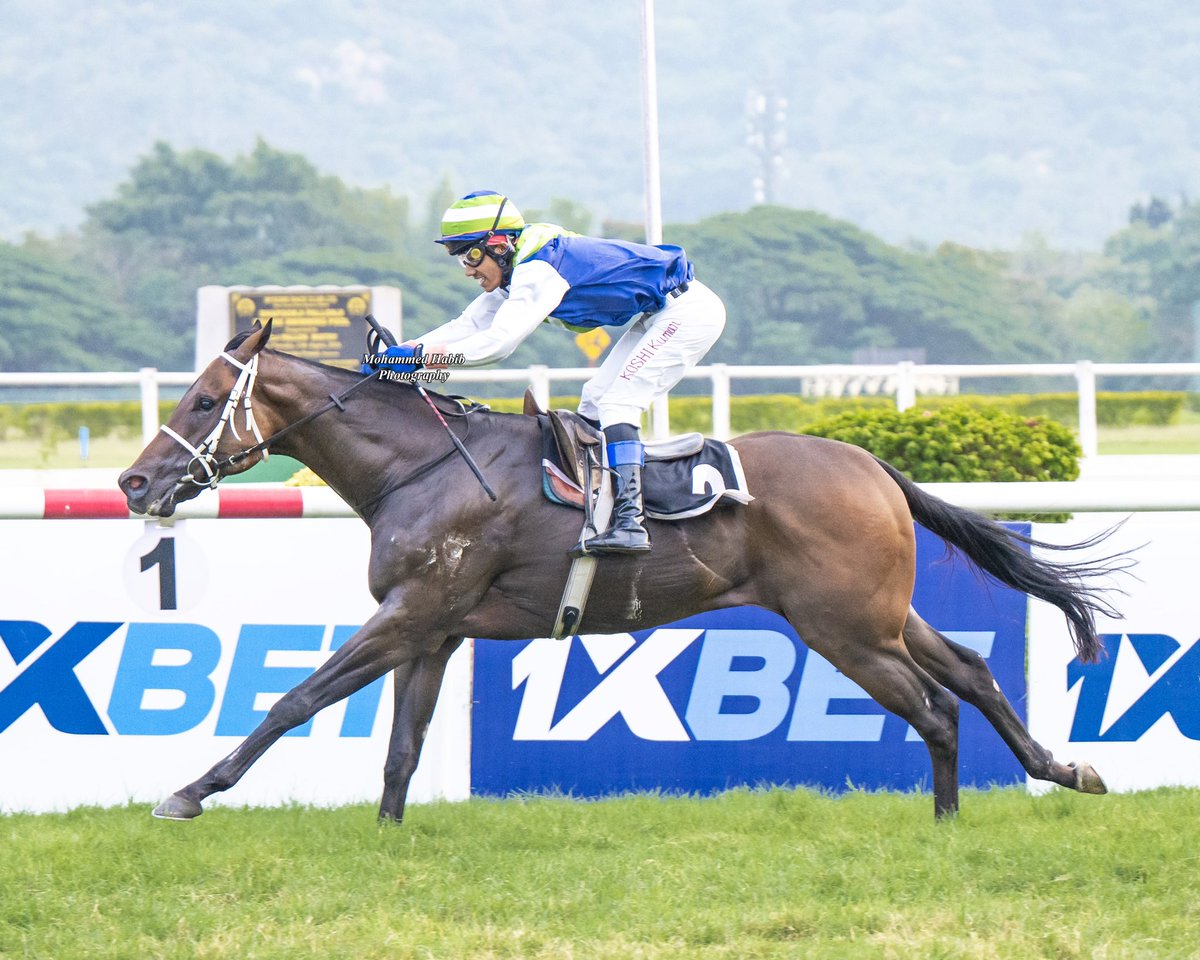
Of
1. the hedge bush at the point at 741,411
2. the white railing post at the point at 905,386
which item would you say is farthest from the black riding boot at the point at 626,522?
the hedge bush at the point at 741,411

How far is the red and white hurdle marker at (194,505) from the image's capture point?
523cm

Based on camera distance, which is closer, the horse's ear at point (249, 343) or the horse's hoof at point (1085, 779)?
the horse's ear at point (249, 343)

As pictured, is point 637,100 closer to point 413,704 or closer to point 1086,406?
point 1086,406

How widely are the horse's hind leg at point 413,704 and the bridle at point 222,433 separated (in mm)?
815

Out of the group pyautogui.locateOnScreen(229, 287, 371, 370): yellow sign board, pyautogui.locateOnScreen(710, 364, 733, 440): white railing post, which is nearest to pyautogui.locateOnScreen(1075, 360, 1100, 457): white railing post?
pyautogui.locateOnScreen(710, 364, 733, 440): white railing post

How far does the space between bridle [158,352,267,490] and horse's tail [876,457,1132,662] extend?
1990 millimetres

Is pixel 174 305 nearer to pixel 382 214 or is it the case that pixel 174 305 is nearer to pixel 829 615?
pixel 382 214

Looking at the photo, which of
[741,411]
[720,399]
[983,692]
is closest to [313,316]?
[720,399]

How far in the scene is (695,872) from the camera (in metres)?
4.19

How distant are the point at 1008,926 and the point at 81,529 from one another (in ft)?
10.6

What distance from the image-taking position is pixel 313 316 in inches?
631

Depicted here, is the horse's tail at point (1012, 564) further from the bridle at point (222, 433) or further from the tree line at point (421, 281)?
the tree line at point (421, 281)

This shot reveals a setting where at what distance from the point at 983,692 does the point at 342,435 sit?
7.06 ft

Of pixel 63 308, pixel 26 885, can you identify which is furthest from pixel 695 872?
pixel 63 308
